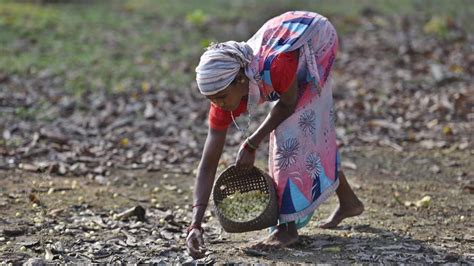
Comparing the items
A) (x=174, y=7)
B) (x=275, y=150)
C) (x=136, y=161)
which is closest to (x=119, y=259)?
(x=275, y=150)

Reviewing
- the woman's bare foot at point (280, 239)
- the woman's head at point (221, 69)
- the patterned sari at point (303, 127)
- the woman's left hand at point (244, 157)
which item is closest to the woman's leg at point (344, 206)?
the patterned sari at point (303, 127)

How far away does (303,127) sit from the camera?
4340mm

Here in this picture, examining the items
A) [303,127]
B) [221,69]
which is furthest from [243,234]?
[221,69]

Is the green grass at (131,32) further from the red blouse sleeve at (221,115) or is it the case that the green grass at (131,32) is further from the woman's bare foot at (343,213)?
the red blouse sleeve at (221,115)

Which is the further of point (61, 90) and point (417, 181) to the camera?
point (61, 90)

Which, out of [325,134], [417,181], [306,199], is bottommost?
[417,181]

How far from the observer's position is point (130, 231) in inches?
187

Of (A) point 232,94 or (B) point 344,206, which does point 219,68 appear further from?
(B) point 344,206

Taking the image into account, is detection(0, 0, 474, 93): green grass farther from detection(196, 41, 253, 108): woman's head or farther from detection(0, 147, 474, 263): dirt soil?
detection(196, 41, 253, 108): woman's head

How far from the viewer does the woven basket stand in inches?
169

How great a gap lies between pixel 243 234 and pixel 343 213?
1.93ft

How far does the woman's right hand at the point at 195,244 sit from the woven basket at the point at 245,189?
209 mm

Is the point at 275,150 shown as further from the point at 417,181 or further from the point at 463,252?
the point at 417,181

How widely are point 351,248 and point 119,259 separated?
121 centimetres
